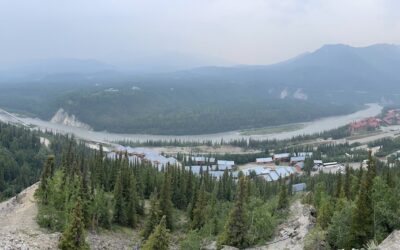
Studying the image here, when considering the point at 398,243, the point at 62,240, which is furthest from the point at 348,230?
the point at 62,240

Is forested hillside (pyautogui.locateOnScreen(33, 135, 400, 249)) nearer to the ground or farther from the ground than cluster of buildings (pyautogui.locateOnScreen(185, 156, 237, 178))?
farther from the ground

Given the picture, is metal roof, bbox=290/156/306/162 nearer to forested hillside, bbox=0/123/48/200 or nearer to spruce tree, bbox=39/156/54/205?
forested hillside, bbox=0/123/48/200

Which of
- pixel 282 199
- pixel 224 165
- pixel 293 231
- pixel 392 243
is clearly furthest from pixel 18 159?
pixel 392 243

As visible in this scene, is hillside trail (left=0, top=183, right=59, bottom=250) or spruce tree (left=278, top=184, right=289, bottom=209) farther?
spruce tree (left=278, top=184, right=289, bottom=209)

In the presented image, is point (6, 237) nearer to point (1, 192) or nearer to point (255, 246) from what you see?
point (255, 246)

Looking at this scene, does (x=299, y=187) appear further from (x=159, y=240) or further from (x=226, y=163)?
(x=159, y=240)

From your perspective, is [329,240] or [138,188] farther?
[138,188]

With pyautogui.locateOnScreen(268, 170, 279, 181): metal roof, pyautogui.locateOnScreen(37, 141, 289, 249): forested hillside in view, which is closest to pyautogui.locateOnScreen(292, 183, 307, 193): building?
pyautogui.locateOnScreen(268, 170, 279, 181): metal roof

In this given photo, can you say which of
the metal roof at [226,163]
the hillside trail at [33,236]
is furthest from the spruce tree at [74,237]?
the metal roof at [226,163]

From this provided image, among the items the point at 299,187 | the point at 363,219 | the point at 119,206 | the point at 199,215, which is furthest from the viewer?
the point at 299,187

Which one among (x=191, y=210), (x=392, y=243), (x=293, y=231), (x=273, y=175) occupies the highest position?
(x=392, y=243)

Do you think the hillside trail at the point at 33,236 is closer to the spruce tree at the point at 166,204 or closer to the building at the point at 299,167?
the spruce tree at the point at 166,204
